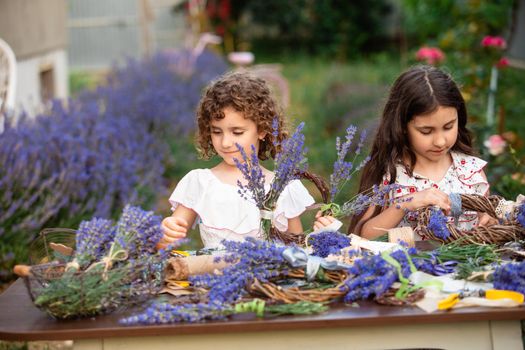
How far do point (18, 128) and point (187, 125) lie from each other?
9.35ft

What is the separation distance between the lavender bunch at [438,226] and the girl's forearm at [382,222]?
223 millimetres

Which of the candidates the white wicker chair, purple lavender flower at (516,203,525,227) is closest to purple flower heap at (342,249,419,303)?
purple lavender flower at (516,203,525,227)

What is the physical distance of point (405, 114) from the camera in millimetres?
3164

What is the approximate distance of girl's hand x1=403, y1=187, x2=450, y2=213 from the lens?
113 inches

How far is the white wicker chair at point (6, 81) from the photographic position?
5137 millimetres

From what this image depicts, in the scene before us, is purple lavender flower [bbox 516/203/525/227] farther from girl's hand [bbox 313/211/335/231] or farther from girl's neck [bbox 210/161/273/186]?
girl's neck [bbox 210/161/273/186]

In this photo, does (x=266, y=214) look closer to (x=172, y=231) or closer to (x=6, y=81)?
(x=172, y=231)

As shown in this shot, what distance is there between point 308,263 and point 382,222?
753mm

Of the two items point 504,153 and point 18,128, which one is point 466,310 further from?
point 18,128

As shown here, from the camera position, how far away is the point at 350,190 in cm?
570

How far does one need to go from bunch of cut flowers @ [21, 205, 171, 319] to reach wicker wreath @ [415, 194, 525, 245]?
91cm

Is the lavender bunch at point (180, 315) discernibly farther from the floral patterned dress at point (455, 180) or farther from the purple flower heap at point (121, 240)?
the floral patterned dress at point (455, 180)

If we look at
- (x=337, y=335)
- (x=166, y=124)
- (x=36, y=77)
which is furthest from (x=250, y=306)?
(x=36, y=77)

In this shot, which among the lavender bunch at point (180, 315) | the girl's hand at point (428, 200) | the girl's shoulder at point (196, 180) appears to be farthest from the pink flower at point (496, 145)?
the lavender bunch at point (180, 315)
